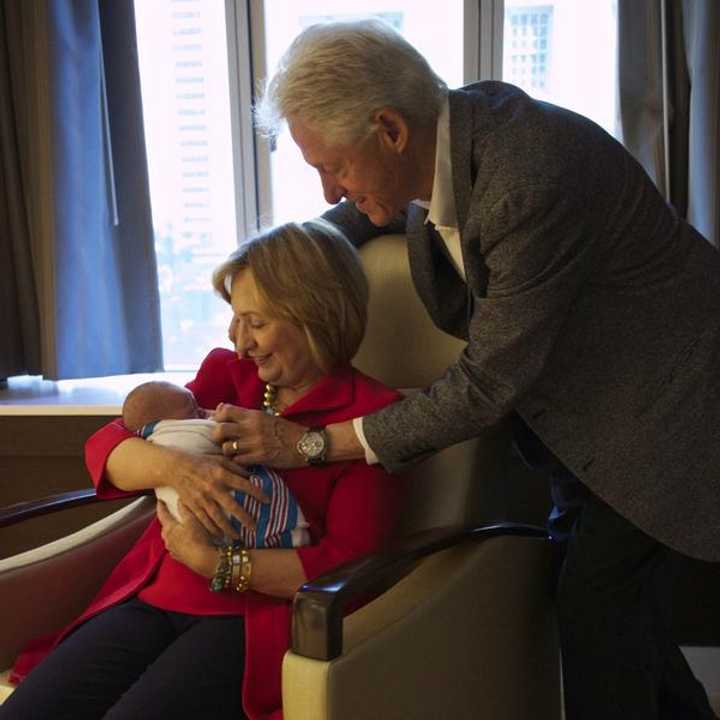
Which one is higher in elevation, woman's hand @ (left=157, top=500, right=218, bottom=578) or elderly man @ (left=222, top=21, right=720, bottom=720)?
elderly man @ (left=222, top=21, right=720, bottom=720)

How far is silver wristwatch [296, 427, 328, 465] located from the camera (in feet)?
4.52

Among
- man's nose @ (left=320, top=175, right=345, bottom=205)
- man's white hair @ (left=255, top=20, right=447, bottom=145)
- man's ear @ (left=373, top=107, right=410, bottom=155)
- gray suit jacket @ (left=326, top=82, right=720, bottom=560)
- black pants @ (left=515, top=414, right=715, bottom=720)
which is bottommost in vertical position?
black pants @ (left=515, top=414, right=715, bottom=720)

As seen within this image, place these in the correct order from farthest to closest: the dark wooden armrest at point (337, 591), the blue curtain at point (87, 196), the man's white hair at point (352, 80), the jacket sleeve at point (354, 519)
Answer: the blue curtain at point (87, 196) < the jacket sleeve at point (354, 519) < the man's white hair at point (352, 80) < the dark wooden armrest at point (337, 591)

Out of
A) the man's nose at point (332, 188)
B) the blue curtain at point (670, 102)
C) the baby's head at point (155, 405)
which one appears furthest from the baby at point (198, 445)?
the blue curtain at point (670, 102)

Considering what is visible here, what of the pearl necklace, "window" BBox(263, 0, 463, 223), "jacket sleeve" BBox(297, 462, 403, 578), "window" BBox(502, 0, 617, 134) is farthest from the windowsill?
"window" BBox(502, 0, 617, 134)

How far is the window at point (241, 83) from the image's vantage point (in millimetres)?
2330

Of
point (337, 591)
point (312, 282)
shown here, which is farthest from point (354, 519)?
point (312, 282)

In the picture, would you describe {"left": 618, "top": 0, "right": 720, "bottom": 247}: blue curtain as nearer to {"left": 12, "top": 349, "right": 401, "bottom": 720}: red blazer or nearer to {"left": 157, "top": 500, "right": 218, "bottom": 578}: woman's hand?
{"left": 12, "top": 349, "right": 401, "bottom": 720}: red blazer

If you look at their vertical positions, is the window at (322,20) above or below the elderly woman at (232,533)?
above

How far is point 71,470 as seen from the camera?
234cm

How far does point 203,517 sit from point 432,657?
40 centimetres

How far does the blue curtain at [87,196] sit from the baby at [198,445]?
34.2 inches

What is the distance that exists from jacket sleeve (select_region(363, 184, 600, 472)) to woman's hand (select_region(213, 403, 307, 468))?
0.14m

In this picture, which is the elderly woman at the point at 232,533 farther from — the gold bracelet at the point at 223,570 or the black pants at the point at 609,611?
the black pants at the point at 609,611
